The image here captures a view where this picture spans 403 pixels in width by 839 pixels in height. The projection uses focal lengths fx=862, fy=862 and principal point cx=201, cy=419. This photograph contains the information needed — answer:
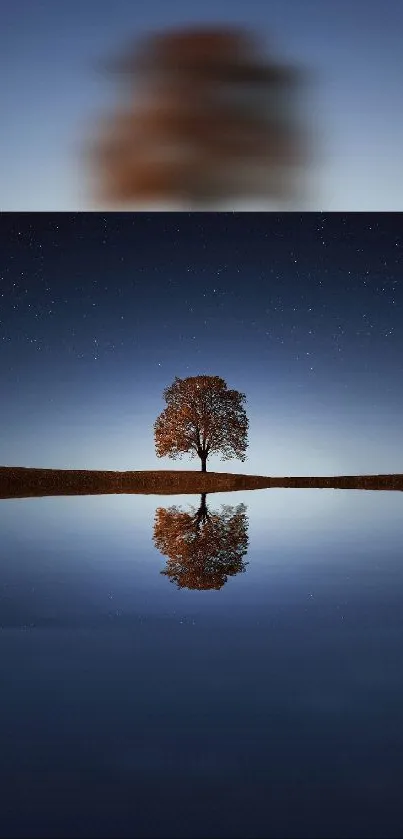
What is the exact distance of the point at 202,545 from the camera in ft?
19.7

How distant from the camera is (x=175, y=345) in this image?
10461 mm

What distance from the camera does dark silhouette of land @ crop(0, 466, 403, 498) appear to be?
41.1 feet

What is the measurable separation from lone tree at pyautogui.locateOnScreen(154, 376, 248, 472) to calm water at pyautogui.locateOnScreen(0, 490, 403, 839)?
7.02 meters

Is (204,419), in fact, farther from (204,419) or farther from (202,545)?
(202,545)

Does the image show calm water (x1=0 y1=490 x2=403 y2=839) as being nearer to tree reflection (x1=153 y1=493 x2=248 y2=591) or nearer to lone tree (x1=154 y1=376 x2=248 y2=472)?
tree reflection (x1=153 y1=493 x2=248 y2=591)

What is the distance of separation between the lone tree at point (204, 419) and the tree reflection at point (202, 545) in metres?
4.60

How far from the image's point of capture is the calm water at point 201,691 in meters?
2.01

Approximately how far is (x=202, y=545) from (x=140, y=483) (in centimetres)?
679
